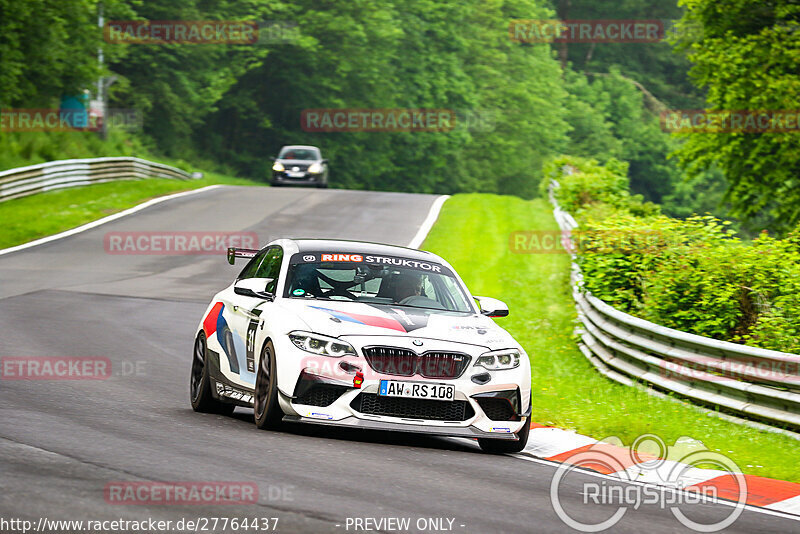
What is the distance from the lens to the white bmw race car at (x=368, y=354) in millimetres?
8820

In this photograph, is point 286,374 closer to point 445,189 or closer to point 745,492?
point 745,492

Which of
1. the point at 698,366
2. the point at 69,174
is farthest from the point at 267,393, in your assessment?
the point at 69,174

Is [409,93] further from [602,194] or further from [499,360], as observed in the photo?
[499,360]

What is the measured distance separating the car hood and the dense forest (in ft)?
77.8

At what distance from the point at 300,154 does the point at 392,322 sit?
1462 inches

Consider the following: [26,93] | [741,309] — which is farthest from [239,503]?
[26,93]

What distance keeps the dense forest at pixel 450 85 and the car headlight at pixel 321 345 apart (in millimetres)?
24794

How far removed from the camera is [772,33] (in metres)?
32.3

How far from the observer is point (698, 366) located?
1221 centimetres

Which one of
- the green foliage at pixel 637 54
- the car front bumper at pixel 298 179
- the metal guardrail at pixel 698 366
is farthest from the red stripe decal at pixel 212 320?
the green foliage at pixel 637 54

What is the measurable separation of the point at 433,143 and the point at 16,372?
206ft

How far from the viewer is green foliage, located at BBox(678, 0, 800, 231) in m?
31.7

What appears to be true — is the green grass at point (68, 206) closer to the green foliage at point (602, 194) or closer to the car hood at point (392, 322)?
the green foliage at point (602, 194)

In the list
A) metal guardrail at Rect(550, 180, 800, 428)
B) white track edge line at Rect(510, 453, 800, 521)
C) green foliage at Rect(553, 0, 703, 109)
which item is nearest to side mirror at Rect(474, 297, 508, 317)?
white track edge line at Rect(510, 453, 800, 521)
